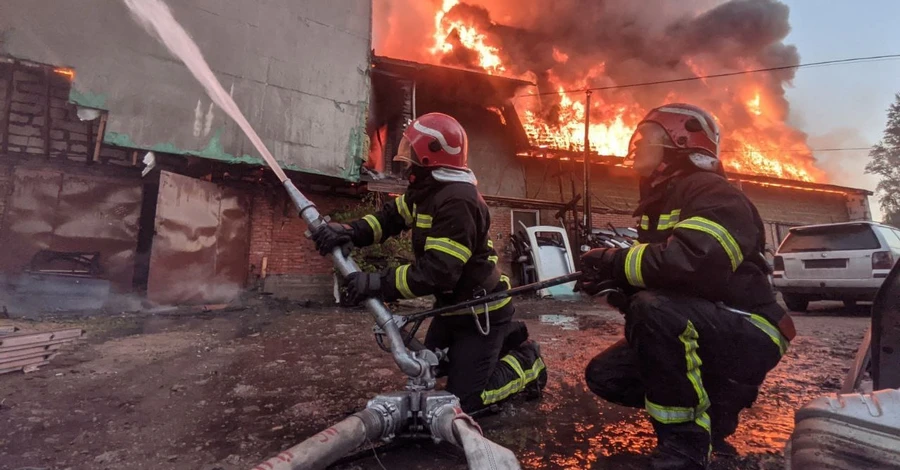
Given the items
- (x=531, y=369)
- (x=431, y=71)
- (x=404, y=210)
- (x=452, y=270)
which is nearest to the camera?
(x=452, y=270)

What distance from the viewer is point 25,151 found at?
7.45 metres

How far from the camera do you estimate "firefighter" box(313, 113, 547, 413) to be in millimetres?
2305

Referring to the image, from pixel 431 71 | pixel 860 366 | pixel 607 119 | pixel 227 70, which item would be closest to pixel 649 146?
pixel 860 366

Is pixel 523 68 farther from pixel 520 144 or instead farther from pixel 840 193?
pixel 840 193

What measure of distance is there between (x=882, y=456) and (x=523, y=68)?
1731 centimetres

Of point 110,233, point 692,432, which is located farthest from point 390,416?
point 110,233

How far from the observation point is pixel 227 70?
27.1 feet

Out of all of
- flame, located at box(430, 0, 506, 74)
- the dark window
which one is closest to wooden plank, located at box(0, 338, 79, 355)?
the dark window

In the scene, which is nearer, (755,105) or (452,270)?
(452,270)

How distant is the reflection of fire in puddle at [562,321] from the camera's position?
247 inches

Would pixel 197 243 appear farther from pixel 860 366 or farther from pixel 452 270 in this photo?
pixel 860 366

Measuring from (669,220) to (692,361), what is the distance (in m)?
0.66

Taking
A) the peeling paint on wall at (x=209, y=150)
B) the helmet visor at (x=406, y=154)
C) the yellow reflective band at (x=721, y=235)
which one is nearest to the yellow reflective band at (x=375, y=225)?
the helmet visor at (x=406, y=154)

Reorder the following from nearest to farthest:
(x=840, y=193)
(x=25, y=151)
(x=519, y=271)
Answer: (x=25, y=151), (x=519, y=271), (x=840, y=193)
